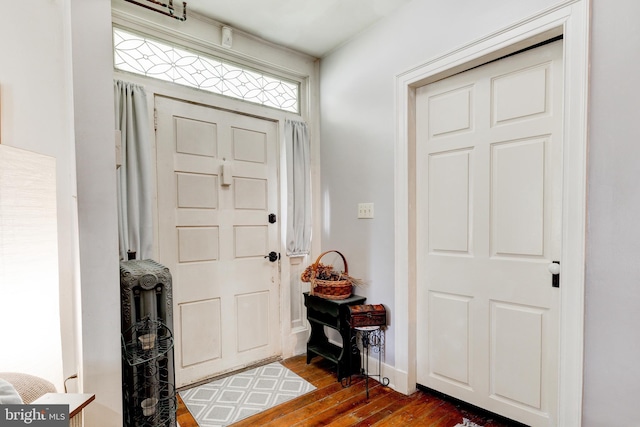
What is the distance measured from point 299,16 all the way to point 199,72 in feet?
2.76

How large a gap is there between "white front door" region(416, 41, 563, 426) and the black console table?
49 cm

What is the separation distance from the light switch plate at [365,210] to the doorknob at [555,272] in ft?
3.81

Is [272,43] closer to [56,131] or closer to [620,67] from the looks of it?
[56,131]

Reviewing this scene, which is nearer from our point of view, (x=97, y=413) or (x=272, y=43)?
(x=97, y=413)

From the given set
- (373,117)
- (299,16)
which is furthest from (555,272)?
(299,16)

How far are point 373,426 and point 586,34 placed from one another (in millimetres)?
2233

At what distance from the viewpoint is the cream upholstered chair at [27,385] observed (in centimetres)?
110

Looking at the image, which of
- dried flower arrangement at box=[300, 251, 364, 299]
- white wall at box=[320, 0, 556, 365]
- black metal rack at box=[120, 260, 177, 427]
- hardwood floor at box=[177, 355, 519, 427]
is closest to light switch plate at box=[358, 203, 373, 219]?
white wall at box=[320, 0, 556, 365]

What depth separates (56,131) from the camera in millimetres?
1720

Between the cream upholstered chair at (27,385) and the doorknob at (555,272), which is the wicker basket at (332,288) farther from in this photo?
the cream upholstered chair at (27,385)

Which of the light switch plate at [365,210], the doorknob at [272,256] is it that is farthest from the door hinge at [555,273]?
the doorknob at [272,256]

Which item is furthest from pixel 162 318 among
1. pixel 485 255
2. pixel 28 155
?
pixel 485 255

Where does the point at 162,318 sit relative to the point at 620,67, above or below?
below

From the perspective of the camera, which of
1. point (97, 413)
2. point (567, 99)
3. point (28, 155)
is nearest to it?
point (28, 155)
